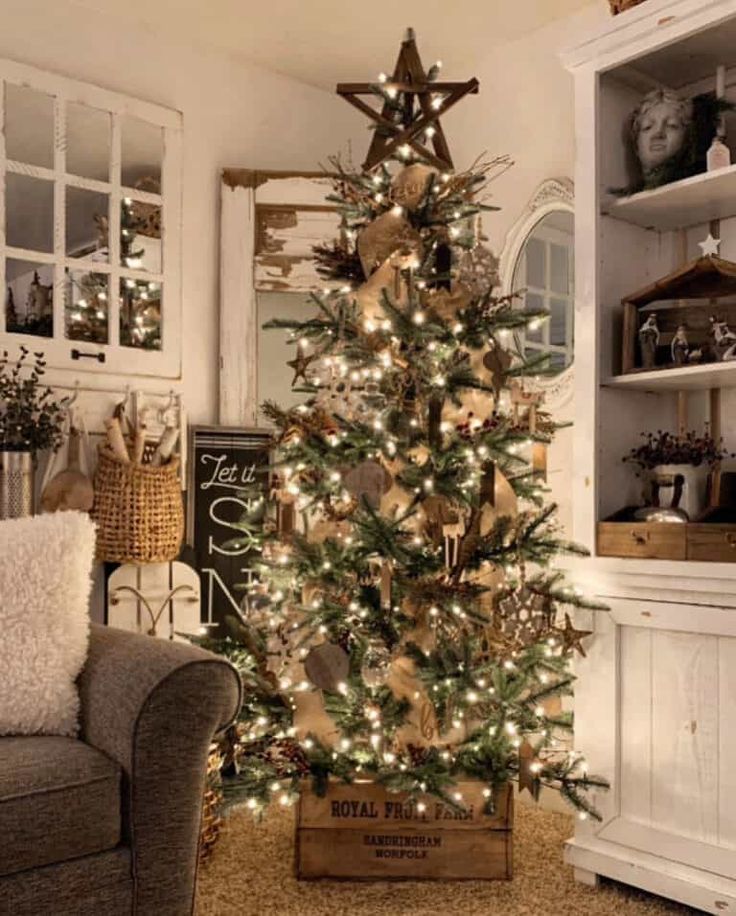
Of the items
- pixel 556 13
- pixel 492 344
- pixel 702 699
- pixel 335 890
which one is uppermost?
pixel 556 13

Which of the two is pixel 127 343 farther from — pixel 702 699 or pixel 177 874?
pixel 702 699

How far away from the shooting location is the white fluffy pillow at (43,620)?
81.7 inches

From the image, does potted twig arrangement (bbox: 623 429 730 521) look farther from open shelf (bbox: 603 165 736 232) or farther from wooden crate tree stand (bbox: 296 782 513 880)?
wooden crate tree stand (bbox: 296 782 513 880)

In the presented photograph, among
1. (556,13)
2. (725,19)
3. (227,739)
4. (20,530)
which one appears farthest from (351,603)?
(556,13)

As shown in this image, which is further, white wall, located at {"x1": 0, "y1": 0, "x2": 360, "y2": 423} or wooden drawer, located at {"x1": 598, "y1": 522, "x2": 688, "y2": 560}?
white wall, located at {"x1": 0, "y1": 0, "x2": 360, "y2": 423}

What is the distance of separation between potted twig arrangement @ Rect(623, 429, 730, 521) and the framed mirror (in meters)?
0.62

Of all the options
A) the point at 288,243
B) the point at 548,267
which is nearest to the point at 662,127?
the point at 548,267

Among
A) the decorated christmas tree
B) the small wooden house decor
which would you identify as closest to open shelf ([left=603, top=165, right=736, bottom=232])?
the small wooden house decor

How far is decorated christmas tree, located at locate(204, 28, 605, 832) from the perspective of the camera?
242 centimetres

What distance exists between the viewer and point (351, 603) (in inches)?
97.3

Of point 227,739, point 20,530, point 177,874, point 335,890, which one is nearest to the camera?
point 177,874

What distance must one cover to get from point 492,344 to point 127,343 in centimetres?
143

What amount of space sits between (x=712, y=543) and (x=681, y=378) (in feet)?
1.46

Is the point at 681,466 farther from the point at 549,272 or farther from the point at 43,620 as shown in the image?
the point at 43,620
